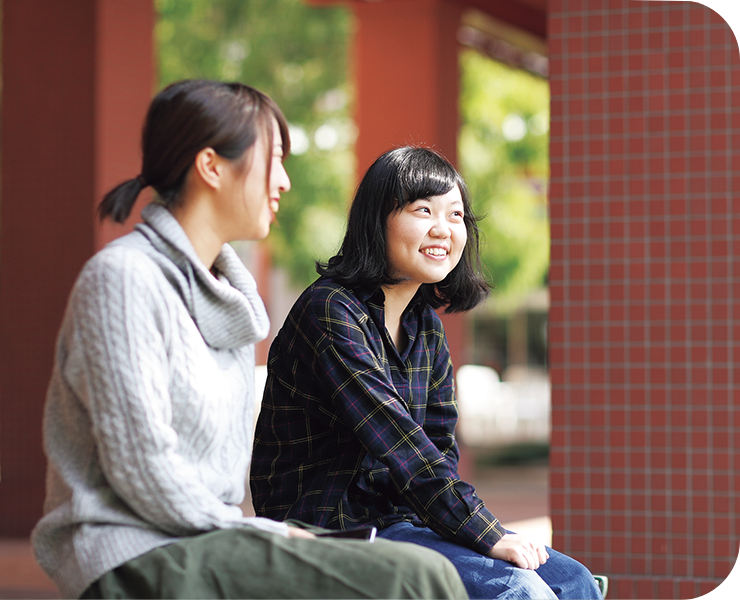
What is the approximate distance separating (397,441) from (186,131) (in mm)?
883

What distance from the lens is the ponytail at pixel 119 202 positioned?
182cm

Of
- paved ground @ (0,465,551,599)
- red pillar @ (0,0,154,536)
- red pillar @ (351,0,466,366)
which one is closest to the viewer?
paved ground @ (0,465,551,599)

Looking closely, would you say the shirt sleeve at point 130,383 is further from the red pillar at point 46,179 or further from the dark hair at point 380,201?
the red pillar at point 46,179

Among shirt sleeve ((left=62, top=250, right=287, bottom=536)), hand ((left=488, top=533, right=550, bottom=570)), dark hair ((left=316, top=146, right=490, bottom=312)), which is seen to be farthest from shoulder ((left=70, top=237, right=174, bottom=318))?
hand ((left=488, top=533, right=550, bottom=570))

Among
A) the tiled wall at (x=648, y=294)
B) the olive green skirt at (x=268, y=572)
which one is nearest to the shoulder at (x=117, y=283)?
the olive green skirt at (x=268, y=572)

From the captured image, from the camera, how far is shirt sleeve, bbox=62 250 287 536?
1675 mm

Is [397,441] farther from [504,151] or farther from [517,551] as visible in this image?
[504,151]

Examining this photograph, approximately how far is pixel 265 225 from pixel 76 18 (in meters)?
4.72

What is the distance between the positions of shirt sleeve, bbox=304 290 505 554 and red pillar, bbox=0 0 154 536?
13.1 ft

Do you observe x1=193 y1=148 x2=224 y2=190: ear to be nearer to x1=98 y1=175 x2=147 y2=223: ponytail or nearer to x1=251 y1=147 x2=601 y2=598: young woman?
x1=98 y1=175 x2=147 y2=223: ponytail

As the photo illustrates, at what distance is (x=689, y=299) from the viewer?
13.5 ft

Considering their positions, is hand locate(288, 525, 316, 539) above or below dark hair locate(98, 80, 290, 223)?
below

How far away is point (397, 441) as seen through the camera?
2.20 m

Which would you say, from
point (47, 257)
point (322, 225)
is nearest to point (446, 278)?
point (47, 257)
